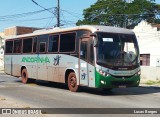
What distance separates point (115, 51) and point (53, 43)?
14.9 feet

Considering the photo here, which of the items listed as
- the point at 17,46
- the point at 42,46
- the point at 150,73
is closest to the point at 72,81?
the point at 42,46

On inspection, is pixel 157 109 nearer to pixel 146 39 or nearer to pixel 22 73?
pixel 22 73

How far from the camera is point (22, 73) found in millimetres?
24688

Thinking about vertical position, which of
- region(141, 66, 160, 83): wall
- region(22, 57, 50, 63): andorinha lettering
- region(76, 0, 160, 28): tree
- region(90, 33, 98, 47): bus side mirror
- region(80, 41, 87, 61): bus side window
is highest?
region(76, 0, 160, 28): tree

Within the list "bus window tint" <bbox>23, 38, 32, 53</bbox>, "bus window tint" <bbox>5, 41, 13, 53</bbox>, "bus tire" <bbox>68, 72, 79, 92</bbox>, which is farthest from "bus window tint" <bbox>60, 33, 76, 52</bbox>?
"bus window tint" <bbox>5, 41, 13, 53</bbox>

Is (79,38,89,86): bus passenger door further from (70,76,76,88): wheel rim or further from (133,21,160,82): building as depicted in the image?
(133,21,160,82): building

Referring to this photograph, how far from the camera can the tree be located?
73.8m

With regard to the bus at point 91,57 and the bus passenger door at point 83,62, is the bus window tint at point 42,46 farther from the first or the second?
the bus passenger door at point 83,62

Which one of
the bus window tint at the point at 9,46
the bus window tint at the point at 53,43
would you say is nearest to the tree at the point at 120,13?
the bus window tint at the point at 9,46

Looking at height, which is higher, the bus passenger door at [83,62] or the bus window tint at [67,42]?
the bus window tint at [67,42]

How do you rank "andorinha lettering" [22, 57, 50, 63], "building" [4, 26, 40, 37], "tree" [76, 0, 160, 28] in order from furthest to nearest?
"tree" [76, 0, 160, 28], "building" [4, 26, 40, 37], "andorinha lettering" [22, 57, 50, 63]

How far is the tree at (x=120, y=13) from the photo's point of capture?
7381 centimetres

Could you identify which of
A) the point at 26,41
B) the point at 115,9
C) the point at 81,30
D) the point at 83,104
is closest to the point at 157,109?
the point at 83,104

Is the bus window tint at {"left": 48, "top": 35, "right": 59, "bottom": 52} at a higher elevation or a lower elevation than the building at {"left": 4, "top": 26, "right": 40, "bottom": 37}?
Answer: lower
